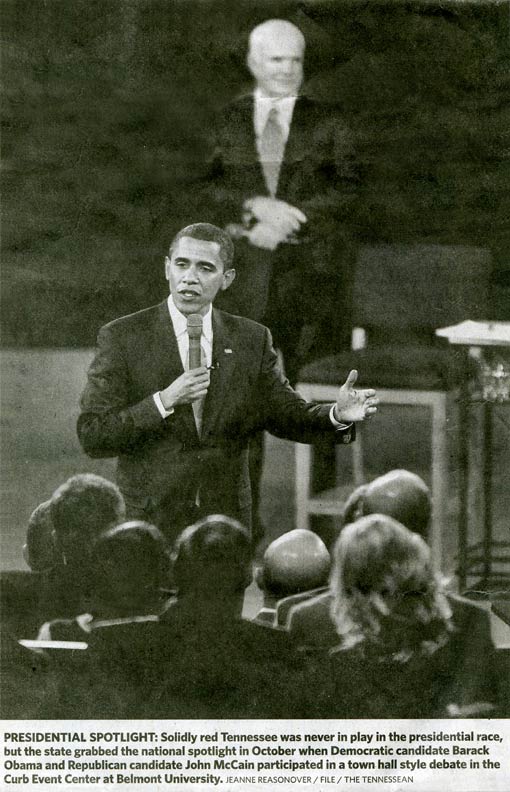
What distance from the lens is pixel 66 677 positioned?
1324mm

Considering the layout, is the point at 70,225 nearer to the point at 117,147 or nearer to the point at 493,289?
the point at 117,147

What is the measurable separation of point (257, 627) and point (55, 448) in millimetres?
418

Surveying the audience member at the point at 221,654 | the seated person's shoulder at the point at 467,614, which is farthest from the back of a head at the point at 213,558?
A: the seated person's shoulder at the point at 467,614

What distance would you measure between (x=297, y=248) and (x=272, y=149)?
0.16 meters

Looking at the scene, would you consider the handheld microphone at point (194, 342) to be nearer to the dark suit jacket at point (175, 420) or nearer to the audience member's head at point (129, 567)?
the dark suit jacket at point (175, 420)

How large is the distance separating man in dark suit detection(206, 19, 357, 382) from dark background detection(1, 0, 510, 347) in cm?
4

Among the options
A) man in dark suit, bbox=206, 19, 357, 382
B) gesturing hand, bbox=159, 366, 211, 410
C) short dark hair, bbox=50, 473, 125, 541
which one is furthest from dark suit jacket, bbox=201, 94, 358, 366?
short dark hair, bbox=50, 473, 125, 541

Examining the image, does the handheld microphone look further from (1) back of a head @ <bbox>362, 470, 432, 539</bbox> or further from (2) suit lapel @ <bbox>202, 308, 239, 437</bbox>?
(1) back of a head @ <bbox>362, 470, 432, 539</bbox>

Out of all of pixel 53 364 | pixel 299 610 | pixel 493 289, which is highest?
pixel 493 289

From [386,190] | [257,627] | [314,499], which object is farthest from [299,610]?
[386,190]

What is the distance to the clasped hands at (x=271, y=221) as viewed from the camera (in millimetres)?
1371

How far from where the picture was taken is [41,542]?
1.35 meters

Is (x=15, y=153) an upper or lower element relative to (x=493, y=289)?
upper

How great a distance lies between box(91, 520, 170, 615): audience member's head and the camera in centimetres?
133
